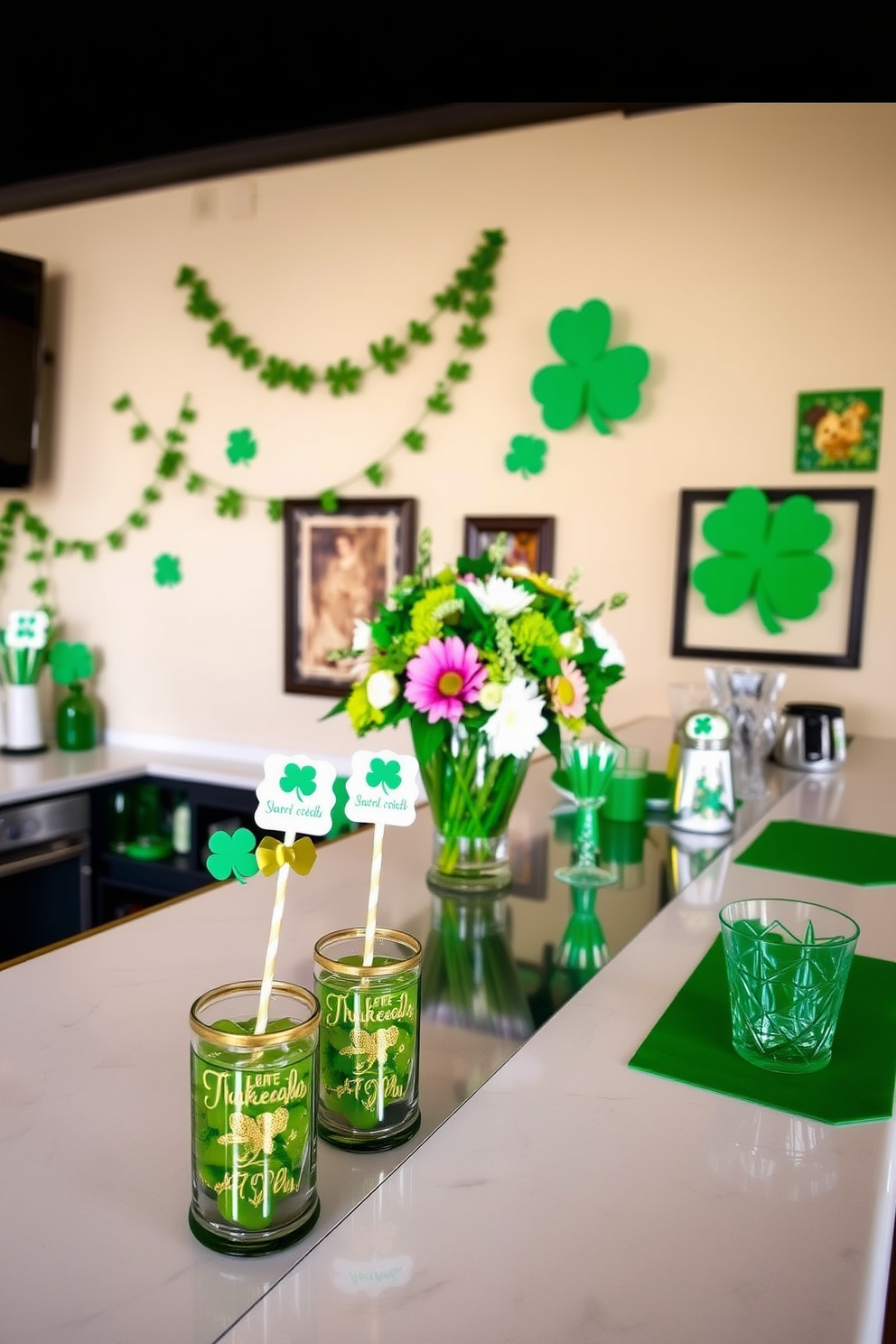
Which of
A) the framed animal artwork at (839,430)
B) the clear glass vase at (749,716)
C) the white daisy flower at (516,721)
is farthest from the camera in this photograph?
the framed animal artwork at (839,430)

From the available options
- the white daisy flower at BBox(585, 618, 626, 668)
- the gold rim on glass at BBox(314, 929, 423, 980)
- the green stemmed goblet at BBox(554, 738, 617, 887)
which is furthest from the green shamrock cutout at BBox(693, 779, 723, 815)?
the gold rim on glass at BBox(314, 929, 423, 980)

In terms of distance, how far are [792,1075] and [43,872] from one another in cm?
263

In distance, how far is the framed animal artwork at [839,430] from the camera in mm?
2439

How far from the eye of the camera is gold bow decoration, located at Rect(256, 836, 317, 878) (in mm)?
661

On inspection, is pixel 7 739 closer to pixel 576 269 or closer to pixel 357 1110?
pixel 576 269

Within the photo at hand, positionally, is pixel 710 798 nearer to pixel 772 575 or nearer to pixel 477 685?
pixel 477 685

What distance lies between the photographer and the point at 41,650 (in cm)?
340

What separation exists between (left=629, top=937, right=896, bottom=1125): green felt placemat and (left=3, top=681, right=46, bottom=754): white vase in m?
2.79

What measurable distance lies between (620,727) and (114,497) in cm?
200

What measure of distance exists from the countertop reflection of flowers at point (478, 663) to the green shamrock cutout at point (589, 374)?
1.49m

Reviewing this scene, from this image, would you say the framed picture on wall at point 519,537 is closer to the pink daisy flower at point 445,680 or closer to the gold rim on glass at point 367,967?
the pink daisy flower at point 445,680

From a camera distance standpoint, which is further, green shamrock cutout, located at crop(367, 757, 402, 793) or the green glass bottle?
the green glass bottle

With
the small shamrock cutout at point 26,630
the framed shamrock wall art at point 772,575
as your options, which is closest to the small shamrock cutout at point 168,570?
the small shamrock cutout at point 26,630

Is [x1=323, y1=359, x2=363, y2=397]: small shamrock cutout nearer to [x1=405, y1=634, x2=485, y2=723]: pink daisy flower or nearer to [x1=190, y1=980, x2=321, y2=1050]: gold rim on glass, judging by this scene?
[x1=405, y1=634, x2=485, y2=723]: pink daisy flower
